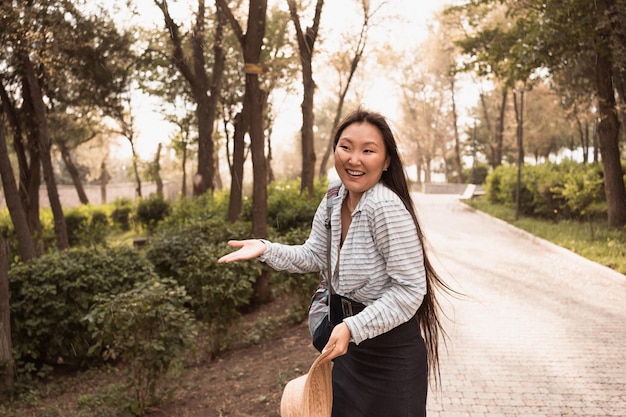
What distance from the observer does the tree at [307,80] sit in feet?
45.9

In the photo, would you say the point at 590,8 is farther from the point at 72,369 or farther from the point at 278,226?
the point at 72,369

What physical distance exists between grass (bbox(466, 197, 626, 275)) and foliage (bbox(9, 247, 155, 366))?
8.43 meters

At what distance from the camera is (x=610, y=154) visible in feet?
51.6

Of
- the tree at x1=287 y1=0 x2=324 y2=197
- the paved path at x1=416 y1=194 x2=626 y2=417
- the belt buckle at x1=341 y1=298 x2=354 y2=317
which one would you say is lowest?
the paved path at x1=416 y1=194 x2=626 y2=417

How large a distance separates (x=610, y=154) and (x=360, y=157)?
15.1 m

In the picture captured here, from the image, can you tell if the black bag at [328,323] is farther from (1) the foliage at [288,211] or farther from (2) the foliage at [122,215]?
(2) the foliage at [122,215]

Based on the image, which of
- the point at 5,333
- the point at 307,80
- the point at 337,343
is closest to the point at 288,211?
the point at 307,80

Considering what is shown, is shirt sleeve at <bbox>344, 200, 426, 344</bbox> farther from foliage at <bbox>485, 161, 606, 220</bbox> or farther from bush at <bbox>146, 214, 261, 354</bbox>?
foliage at <bbox>485, 161, 606, 220</bbox>

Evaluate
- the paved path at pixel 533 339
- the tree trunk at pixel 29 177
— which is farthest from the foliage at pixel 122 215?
the paved path at pixel 533 339

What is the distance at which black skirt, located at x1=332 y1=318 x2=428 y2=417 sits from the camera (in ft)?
7.84

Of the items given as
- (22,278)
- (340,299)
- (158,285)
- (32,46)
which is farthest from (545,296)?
(32,46)

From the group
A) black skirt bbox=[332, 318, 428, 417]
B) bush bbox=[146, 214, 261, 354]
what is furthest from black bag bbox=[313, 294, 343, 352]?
bush bbox=[146, 214, 261, 354]

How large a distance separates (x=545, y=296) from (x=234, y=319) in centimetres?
490

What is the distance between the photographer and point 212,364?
691 cm
